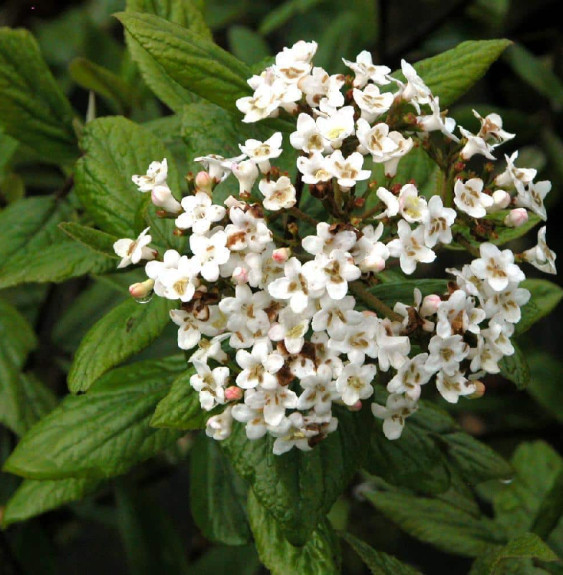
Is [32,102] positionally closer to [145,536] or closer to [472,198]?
[472,198]

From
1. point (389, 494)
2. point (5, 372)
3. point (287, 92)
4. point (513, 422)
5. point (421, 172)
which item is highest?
point (287, 92)

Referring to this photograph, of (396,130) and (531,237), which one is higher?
(396,130)

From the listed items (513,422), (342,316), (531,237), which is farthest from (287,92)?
(531,237)

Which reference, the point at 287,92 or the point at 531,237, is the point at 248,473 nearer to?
the point at 287,92

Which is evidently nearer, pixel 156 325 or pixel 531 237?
pixel 156 325

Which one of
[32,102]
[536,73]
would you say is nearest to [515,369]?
[32,102]

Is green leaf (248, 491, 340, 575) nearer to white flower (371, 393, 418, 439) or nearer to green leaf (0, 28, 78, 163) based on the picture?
white flower (371, 393, 418, 439)

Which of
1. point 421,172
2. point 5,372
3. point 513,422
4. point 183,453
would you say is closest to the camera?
point 421,172
